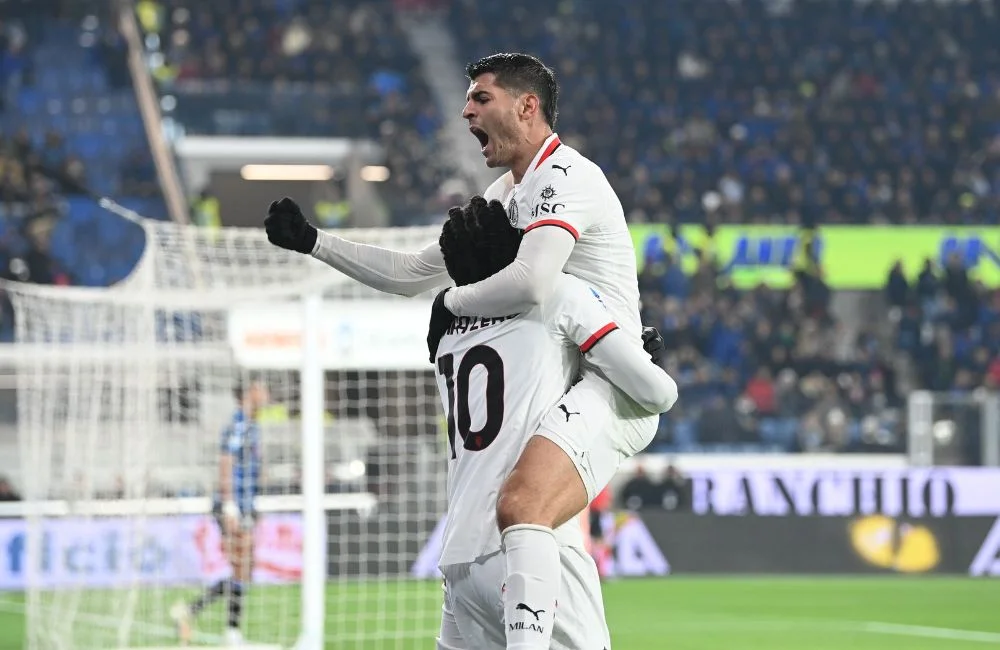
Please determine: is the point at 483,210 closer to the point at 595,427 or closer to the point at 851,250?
the point at 595,427

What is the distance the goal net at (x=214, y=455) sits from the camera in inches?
401

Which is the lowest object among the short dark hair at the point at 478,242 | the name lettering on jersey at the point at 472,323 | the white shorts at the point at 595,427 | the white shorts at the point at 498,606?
the white shorts at the point at 498,606

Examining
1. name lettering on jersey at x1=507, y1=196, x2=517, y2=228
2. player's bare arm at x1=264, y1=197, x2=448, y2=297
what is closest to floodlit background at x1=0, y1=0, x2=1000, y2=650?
player's bare arm at x1=264, y1=197, x2=448, y2=297

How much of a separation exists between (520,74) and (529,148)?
202mm

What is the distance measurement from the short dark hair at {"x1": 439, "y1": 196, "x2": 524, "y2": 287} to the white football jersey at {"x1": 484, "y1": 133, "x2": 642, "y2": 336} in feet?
0.22

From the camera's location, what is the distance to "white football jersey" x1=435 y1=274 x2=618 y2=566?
418cm

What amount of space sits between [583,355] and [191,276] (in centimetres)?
798

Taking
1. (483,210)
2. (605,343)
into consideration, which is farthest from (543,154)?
(605,343)

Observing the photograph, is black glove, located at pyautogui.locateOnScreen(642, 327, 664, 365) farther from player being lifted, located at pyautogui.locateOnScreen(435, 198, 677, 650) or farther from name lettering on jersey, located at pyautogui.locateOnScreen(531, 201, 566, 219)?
name lettering on jersey, located at pyautogui.locateOnScreen(531, 201, 566, 219)

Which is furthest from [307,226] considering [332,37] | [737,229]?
[332,37]

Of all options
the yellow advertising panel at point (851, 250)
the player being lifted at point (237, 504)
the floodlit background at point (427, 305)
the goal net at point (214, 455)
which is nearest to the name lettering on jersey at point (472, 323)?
the floodlit background at point (427, 305)

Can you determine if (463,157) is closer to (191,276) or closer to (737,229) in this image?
(737,229)

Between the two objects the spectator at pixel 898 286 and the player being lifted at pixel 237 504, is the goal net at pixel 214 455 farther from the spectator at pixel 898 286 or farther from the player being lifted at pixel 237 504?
the spectator at pixel 898 286

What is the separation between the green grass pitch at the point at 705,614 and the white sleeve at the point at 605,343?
7.00 m
